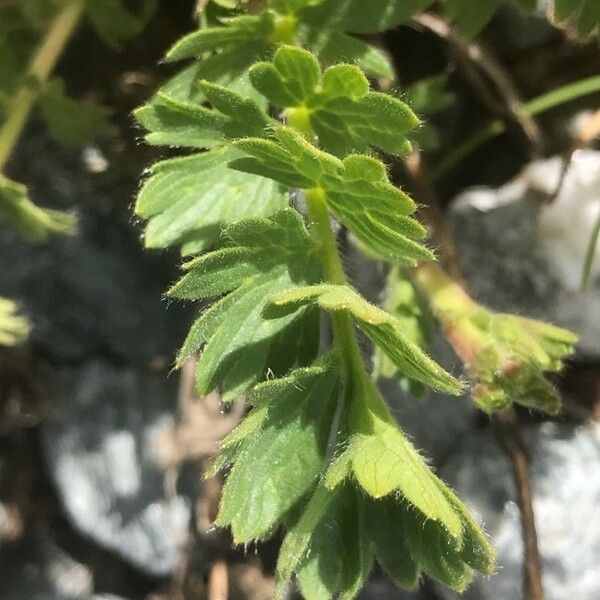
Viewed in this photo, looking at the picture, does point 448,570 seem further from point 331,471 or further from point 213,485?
point 213,485

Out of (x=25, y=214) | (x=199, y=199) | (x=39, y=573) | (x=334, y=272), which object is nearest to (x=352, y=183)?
(x=334, y=272)

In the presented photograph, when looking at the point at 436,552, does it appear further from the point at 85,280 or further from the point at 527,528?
the point at 85,280

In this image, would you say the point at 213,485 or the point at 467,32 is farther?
the point at 213,485

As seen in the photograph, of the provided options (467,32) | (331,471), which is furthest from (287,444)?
(467,32)

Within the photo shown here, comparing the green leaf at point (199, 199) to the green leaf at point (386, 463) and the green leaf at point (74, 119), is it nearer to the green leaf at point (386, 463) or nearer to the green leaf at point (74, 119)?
the green leaf at point (386, 463)

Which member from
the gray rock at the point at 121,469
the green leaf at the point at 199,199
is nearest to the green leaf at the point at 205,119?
the green leaf at the point at 199,199

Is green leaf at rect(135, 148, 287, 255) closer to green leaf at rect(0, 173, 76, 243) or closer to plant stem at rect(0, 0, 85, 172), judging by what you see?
green leaf at rect(0, 173, 76, 243)
